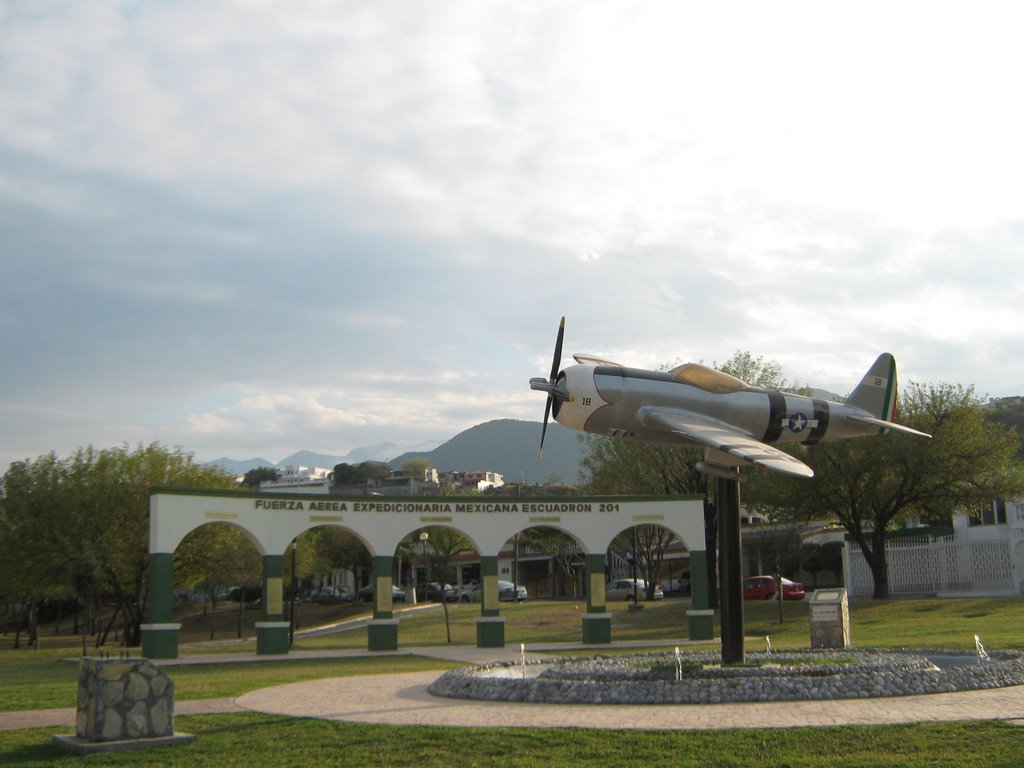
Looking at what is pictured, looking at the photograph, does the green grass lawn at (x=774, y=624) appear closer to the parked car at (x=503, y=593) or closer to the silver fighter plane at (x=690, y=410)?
the silver fighter plane at (x=690, y=410)

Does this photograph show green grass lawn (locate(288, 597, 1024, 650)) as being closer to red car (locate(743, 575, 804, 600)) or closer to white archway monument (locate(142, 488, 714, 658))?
red car (locate(743, 575, 804, 600))

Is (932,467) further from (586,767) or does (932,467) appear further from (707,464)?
(586,767)

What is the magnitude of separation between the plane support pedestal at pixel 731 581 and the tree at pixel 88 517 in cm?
2605

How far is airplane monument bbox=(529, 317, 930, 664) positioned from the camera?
1750cm

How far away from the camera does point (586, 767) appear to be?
10.6m

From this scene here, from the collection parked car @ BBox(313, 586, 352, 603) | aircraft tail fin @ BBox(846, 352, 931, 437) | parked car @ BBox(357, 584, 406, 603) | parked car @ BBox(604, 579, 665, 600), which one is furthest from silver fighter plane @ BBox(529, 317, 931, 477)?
parked car @ BBox(313, 586, 352, 603)

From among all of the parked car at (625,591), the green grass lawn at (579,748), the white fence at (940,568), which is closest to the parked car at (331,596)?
the parked car at (625,591)

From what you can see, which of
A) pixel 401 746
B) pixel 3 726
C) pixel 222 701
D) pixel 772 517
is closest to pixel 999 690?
pixel 401 746

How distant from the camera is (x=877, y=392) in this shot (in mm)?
19812

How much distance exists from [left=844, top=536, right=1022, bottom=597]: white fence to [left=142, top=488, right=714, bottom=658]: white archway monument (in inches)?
728

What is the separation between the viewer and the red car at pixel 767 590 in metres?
49.2

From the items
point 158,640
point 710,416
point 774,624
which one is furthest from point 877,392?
point 774,624

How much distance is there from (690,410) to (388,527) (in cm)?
1596

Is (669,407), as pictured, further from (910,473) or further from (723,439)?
(910,473)
